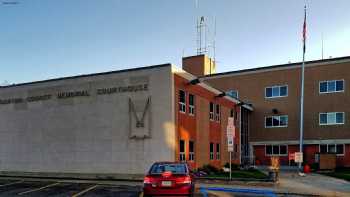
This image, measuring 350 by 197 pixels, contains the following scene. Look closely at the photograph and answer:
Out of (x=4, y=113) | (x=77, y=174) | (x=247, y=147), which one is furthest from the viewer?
(x=247, y=147)

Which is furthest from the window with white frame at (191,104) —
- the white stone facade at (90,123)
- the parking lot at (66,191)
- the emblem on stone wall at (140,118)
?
the parking lot at (66,191)

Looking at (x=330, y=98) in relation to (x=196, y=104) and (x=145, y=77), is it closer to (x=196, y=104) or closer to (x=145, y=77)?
(x=196, y=104)

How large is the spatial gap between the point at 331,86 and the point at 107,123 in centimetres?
2488

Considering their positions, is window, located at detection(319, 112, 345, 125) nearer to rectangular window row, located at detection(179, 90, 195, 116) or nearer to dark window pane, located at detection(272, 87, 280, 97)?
dark window pane, located at detection(272, 87, 280, 97)

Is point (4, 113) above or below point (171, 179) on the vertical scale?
above

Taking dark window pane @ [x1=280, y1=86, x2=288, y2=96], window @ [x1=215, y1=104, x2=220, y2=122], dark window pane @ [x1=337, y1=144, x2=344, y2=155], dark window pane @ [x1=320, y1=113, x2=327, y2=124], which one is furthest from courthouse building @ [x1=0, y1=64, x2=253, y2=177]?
dark window pane @ [x1=337, y1=144, x2=344, y2=155]

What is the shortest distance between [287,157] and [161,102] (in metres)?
23.1

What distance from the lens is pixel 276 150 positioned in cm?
4622

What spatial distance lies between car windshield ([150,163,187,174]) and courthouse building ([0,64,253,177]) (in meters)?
10.1

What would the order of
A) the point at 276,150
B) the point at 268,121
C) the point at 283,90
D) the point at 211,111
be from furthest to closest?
the point at 268,121 < the point at 276,150 < the point at 283,90 < the point at 211,111

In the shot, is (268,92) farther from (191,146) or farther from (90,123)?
(90,123)

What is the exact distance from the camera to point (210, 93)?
33.6 metres

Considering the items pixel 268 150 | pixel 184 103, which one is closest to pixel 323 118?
pixel 268 150

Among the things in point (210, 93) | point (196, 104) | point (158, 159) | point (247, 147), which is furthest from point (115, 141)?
point (247, 147)
